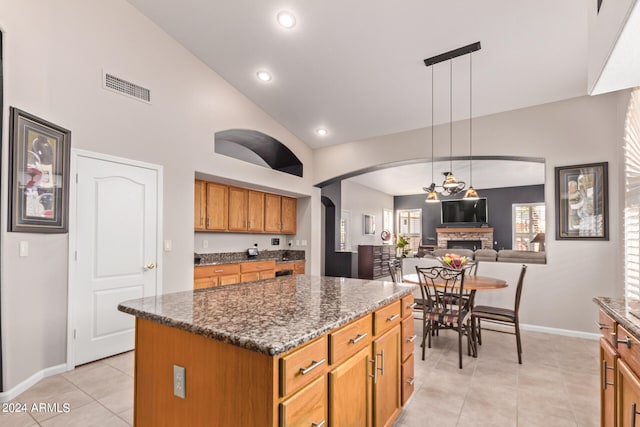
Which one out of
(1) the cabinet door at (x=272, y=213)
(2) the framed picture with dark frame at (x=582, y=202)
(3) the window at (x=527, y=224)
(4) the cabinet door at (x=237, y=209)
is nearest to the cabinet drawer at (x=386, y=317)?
(2) the framed picture with dark frame at (x=582, y=202)

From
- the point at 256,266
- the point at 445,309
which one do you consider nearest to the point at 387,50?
the point at 445,309

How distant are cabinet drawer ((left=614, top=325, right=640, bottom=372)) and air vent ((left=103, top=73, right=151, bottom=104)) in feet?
14.4

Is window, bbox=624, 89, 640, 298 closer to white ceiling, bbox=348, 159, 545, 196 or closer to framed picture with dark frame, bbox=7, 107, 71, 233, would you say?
white ceiling, bbox=348, 159, 545, 196

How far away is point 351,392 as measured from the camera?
1.50 m

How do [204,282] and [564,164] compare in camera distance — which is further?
[204,282]

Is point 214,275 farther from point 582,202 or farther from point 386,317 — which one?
point 582,202

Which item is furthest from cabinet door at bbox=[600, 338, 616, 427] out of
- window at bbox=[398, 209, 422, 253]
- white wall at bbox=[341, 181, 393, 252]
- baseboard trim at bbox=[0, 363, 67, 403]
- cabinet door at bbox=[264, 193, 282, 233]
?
window at bbox=[398, 209, 422, 253]

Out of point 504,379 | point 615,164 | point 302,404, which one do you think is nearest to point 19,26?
point 302,404

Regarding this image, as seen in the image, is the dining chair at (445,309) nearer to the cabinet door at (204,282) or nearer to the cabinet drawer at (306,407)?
the cabinet drawer at (306,407)

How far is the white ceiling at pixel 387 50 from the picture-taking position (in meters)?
3.04

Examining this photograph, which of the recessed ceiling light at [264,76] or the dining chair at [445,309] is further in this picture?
the recessed ceiling light at [264,76]

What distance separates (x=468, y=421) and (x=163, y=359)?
2.03 meters

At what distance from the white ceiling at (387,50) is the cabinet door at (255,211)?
5.19 feet

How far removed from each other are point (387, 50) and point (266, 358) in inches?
140
